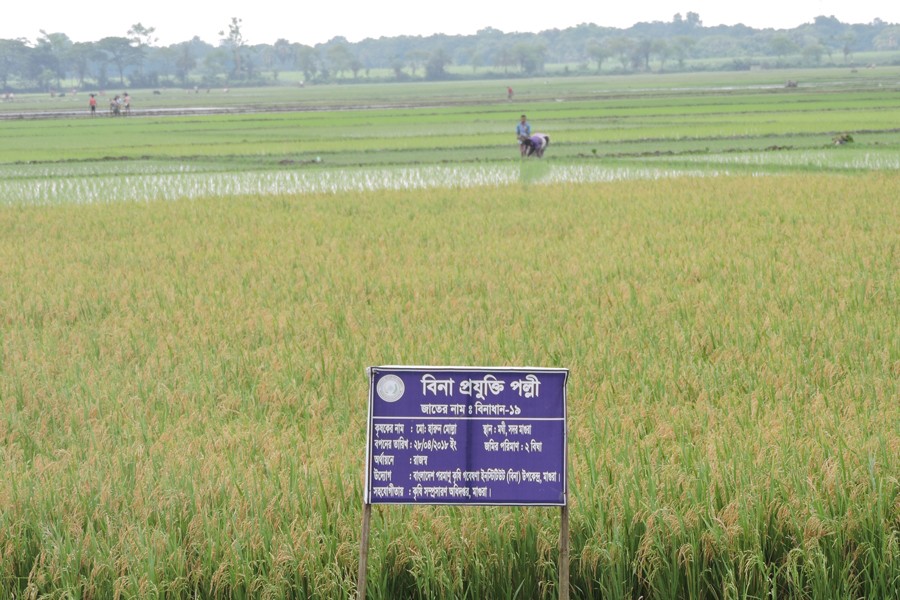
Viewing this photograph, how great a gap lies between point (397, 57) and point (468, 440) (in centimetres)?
16560

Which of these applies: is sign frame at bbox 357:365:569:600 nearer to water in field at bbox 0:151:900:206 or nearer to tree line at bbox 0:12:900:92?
water in field at bbox 0:151:900:206

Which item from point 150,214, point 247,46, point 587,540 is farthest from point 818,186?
point 247,46

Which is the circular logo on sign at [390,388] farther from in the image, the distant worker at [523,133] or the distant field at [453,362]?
the distant worker at [523,133]

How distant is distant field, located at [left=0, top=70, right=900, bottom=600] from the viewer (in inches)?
119

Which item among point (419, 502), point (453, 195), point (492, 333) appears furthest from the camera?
point (453, 195)

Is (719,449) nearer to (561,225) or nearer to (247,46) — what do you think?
(561,225)

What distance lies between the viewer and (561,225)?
1113cm

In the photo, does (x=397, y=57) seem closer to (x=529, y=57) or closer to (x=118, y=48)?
(x=529, y=57)

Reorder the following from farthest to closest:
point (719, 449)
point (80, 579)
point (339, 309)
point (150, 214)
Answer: point (150, 214) < point (339, 309) < point (719, 449) < point (80, 579)

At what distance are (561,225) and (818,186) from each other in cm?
400

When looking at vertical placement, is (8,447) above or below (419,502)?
below

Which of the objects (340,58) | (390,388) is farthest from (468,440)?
(340,58)

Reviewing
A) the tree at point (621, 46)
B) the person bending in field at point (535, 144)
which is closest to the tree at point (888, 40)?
the tree at point (621, 46)

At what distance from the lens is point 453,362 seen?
17.9 ft
